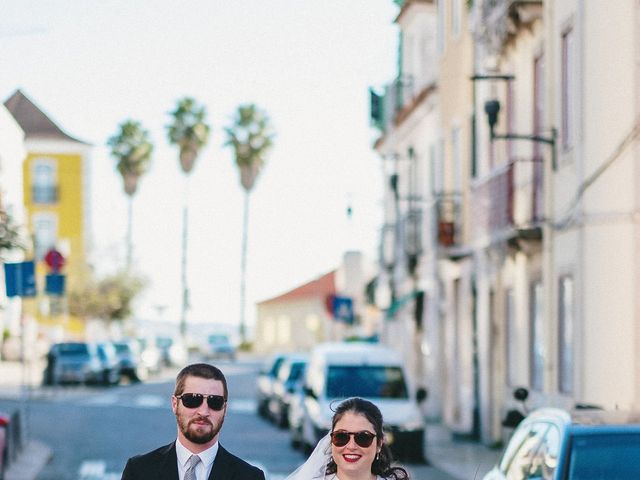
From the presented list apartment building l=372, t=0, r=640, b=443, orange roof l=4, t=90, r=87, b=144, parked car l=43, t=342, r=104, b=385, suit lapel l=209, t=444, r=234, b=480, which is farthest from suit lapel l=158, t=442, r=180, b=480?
orange roof l=4, t=90, r=87, b=144

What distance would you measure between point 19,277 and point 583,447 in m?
13.9

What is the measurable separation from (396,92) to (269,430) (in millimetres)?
12289

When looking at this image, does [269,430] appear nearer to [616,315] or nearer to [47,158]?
[616,315]

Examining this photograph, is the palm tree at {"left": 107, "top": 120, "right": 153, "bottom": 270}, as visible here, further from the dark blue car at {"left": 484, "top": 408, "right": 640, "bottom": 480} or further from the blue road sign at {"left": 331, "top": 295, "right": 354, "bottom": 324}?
the dark blue car at {"left": 484, "top": 408, "right": 640, "bottom": 480}

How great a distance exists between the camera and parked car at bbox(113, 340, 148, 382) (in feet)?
189

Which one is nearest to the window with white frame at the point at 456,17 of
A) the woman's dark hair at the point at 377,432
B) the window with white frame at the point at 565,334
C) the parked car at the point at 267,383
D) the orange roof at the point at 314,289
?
the parked car at the point at 267,383

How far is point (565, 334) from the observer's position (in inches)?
933

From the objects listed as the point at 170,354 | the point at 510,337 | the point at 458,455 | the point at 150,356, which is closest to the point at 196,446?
the point at 458,455

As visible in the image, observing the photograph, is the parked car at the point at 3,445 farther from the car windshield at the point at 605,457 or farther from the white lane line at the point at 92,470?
the car windshield at the point at 605,457

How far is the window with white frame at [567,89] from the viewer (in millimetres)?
22672

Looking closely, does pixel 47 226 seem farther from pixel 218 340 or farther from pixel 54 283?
pixel 54 283

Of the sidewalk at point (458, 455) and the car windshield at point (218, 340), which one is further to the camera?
the car windshield at point (218, 340)

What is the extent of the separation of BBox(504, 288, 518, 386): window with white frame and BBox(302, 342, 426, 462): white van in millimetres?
2562

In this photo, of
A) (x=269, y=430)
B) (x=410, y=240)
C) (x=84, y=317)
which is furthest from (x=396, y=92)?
(x=84, y=317)
